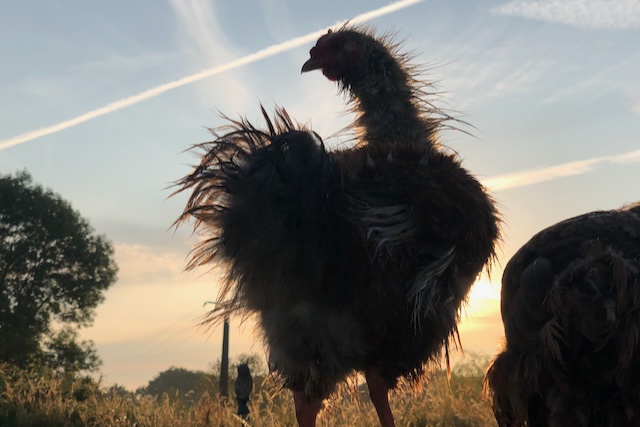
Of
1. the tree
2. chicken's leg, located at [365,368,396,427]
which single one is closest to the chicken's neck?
chicken's leg, located at [365,368,396,427]

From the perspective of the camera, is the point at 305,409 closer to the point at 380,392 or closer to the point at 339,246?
the point at 380,392

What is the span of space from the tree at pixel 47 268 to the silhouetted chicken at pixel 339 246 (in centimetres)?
2088

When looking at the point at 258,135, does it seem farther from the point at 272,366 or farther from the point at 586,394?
the point at 586,394

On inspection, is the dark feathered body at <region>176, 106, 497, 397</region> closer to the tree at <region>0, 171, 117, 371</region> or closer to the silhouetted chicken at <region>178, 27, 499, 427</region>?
the silhouetted chicken at <region>178, 27, 499, 427</region>

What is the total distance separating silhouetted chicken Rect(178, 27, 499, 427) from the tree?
20881mm

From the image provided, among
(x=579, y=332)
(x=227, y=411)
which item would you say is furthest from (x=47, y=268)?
(x=579, y=332)

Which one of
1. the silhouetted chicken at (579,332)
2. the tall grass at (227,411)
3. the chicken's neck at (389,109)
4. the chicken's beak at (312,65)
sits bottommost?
the tall grass at (227,411)

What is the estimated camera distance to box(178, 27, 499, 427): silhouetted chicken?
4.36m

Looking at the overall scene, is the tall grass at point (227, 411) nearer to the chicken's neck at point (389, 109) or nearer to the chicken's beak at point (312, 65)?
the chicken's neck at point (389, 109)

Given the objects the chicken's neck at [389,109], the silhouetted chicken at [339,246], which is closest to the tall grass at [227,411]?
the silhouetted chicken at [339,246]

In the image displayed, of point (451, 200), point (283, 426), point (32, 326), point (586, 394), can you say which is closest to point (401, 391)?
point (451, 200)

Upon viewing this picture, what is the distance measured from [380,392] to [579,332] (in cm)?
178

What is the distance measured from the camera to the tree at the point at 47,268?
2391 cm

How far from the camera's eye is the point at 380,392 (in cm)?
478
